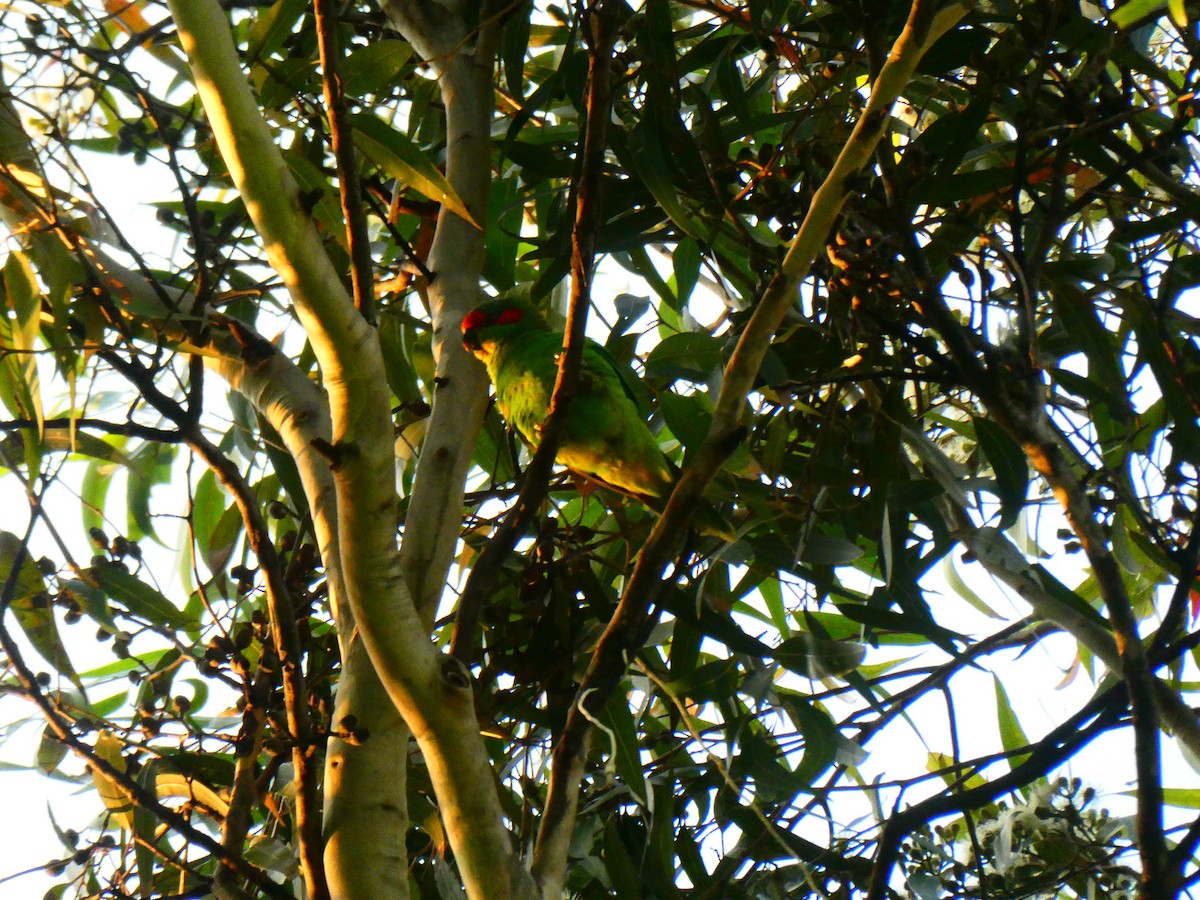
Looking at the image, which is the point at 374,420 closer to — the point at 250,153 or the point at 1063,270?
the point at 250,153

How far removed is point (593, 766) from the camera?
1.81 meters

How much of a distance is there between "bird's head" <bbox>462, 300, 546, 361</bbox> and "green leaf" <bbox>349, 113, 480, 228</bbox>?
0.50 ft

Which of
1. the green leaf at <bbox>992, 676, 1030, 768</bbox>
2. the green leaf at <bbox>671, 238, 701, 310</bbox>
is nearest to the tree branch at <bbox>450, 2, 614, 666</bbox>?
the green leaf at <bbox>671, 238, 701, 310</bbox>

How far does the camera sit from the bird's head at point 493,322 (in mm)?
1348

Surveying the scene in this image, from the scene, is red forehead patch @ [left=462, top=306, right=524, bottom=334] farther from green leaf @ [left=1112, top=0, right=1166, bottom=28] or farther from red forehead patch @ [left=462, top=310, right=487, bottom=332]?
green leaf @ [left=1112, top=0, right=1166, bottom=28]

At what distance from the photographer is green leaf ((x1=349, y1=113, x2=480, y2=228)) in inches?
49.1

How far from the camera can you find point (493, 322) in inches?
71.2

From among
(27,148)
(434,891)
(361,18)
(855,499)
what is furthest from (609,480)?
(27,148)

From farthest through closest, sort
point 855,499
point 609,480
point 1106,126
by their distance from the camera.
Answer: point 609,480, point 855,499, point 1106,126

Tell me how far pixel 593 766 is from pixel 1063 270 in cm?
113

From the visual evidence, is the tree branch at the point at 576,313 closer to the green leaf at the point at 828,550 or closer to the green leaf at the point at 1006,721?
the green leaf at the point at 828,550

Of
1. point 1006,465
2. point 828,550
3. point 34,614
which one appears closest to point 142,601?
point 34,614

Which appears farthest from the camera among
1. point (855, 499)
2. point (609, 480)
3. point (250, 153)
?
point (609, 480)

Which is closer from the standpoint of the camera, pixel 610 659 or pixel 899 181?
pixel 610 659
